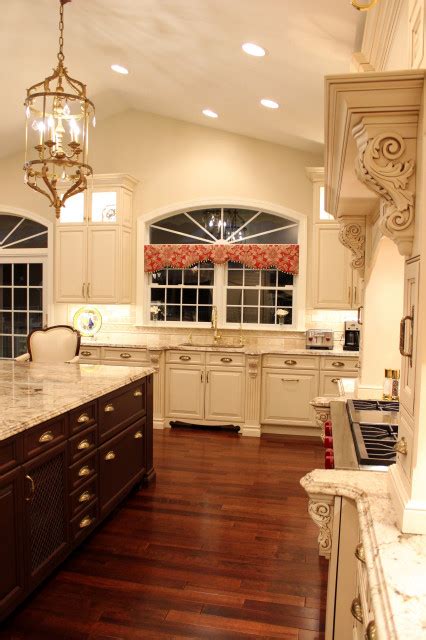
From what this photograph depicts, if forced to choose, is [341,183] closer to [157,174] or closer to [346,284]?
[346,284]

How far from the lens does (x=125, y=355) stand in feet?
18.9

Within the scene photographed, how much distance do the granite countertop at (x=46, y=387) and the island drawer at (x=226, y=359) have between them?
1773 mm

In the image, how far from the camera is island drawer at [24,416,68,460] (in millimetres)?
2297

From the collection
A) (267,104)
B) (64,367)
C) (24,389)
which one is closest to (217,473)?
(64,367)

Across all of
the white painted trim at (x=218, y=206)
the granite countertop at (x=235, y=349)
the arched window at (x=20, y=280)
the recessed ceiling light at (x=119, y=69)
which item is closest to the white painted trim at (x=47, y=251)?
the arched window at (x=20, y=280)

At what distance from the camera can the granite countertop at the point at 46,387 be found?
7.76 feet

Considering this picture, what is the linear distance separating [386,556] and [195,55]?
3.82 metres

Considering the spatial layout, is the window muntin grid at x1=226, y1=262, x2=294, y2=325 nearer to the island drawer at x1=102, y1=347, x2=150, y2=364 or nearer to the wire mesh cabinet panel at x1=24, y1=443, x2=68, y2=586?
the island drawer at x1=102, y1=347, x2=150, y2=364

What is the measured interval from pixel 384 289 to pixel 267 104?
2.31 metres

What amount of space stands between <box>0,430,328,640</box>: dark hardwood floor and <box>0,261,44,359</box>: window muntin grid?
11.3 ft

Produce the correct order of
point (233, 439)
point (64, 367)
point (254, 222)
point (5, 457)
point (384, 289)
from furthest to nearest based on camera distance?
point (254, 222), point (233, 439), point (64, 367), point (384, 289), point (5, 457)

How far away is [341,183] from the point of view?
2.28 metres

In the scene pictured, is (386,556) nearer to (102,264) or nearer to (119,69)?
(119,69)

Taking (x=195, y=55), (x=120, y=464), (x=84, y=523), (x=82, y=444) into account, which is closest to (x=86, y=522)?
(x=84, y=523)
